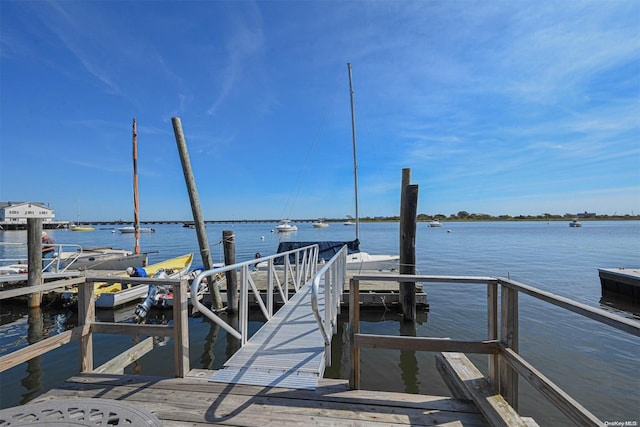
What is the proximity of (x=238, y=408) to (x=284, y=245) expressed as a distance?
31.9ft

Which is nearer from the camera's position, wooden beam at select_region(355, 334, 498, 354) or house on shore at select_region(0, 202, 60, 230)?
wooden beam at select_region(355, 334, 498, 354)

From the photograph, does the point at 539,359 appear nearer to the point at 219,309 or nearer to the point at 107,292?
the point at 219,309

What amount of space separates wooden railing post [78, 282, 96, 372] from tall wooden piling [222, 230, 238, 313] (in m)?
5.00

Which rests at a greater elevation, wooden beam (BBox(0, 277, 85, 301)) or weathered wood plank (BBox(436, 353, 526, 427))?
wooden beam (BBox(0, 277, 85, 301))

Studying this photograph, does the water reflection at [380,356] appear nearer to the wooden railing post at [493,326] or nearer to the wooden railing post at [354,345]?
the wooden railing post at [354,345]

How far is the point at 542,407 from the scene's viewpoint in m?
4.90

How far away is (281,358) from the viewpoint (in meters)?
3.80

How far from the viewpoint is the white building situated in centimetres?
7573

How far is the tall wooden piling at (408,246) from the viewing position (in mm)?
Answer: 8719

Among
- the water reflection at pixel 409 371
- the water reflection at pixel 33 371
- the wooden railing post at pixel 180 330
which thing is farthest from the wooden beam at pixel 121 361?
the water reflection at pixel 409 371

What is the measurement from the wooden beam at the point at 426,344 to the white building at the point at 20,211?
96.2 m

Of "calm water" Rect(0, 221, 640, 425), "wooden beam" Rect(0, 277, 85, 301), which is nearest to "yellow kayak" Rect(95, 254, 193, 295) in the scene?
"calm water" Rect(0, 221, 640, 425)

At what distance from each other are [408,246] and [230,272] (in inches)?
196

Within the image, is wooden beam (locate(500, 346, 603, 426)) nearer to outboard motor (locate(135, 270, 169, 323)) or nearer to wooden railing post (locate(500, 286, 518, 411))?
wooden railing post (locate(500, 286, 518, 411))
